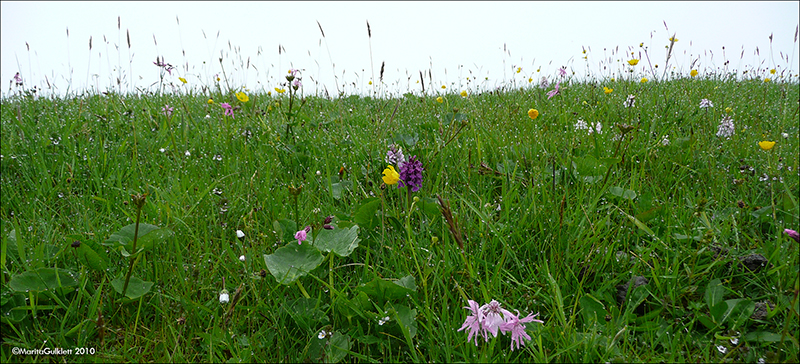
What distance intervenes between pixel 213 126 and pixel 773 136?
372cm

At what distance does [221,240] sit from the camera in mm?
1751

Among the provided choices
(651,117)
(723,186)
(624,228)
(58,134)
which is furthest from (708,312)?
(58,134)

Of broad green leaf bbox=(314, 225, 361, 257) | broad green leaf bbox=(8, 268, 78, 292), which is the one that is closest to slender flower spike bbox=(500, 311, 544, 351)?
broad green leaf bbox=(314, 225, 361, 257)

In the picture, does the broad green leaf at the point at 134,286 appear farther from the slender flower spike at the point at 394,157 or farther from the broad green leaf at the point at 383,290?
the slender flower spike at the point at 394,157

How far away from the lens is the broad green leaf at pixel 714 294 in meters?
1.30

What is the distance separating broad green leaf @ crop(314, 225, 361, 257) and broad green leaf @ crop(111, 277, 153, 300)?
0.56 meters

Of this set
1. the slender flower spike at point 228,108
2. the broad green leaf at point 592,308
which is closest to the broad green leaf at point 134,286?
the broad green leaf at point 592,308

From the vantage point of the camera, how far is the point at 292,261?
1467mm

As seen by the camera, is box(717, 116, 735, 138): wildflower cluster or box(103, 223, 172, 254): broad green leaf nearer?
box(103, 223, 172, 254): broad green leaf

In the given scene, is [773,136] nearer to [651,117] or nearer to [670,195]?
[651,117]

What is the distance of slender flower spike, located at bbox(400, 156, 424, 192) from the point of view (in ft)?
5.79

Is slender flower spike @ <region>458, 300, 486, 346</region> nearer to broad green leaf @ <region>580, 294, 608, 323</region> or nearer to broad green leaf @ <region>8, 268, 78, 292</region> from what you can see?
broad green leaf @ <region>580, 294, 608, 323</region>

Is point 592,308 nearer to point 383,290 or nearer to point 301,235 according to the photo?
point 383,290

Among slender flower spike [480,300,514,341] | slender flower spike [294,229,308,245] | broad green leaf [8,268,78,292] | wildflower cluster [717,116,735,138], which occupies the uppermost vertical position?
wildflower cluster [717,116,735,138]
